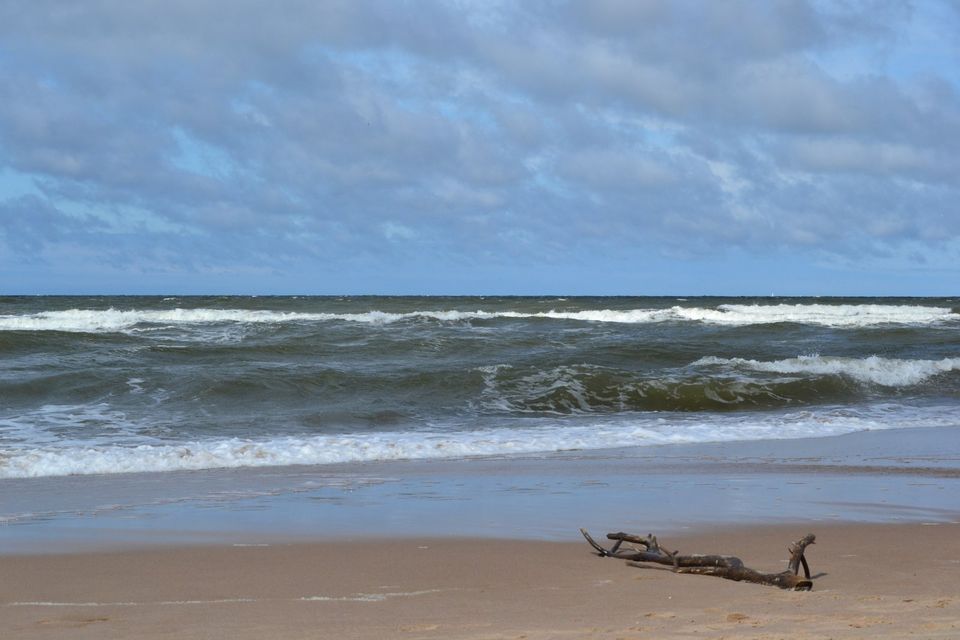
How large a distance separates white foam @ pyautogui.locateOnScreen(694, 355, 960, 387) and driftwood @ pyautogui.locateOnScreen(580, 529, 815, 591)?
1320 centimetres

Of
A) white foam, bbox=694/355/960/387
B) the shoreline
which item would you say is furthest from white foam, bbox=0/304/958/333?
the shoreline

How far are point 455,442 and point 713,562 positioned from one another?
5.76 metres

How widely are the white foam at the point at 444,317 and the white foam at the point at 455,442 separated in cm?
1869

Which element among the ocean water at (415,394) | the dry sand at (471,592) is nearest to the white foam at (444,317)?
the ocean water at (415,394)

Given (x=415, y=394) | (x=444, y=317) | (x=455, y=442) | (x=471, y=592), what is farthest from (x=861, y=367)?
(x=444, y=317)

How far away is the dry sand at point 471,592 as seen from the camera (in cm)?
359

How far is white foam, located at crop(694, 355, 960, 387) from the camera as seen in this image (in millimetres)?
17219

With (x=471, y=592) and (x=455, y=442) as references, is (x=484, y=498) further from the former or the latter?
(x=455, y=442)

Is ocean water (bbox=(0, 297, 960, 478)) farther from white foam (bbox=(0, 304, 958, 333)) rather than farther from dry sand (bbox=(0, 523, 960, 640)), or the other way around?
white foam (bbox=(0, 304, 958, 333))

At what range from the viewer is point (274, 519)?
604 cm

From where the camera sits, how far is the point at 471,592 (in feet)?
14.0

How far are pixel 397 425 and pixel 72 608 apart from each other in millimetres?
7699

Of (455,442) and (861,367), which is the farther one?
(861,367)

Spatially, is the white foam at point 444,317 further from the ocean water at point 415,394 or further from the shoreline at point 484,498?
the shoreline at point 484,498
